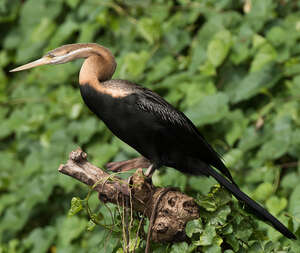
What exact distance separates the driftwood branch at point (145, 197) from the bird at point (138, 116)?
146 millimetres

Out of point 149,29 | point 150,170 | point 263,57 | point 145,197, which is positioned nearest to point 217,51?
point 263,57

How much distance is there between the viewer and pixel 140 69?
3545 mm

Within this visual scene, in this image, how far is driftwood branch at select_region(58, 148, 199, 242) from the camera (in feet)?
5.65

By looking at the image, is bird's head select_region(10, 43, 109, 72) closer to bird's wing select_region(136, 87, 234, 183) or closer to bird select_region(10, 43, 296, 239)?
bird select_region(10, 43, 296, 239)

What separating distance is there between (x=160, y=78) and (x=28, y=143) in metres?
1.20

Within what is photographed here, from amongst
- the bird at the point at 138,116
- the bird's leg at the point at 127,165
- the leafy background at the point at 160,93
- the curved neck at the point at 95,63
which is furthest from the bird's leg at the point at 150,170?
the leafy background at the point at 160,93

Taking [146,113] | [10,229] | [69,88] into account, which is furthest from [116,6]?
[146,113]

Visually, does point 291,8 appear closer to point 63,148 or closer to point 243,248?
point 63,148

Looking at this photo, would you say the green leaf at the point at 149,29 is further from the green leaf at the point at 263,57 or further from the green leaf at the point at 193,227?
the green leaf at the point at 193,227

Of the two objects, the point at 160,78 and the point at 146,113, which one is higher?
the point at 146,113

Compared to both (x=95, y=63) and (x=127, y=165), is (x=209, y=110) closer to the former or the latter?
(x=127, y=165)

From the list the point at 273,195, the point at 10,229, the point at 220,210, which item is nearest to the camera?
the point at 220,210

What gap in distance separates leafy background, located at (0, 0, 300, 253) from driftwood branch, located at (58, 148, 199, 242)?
107 centimetres

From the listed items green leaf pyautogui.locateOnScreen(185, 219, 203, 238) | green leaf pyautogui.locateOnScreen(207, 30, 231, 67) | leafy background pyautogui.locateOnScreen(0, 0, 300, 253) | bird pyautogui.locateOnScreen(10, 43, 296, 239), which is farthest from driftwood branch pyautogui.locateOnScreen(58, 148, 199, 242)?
green leaf pyautogui.locateOnScreen(207, 30, 231, 67)
